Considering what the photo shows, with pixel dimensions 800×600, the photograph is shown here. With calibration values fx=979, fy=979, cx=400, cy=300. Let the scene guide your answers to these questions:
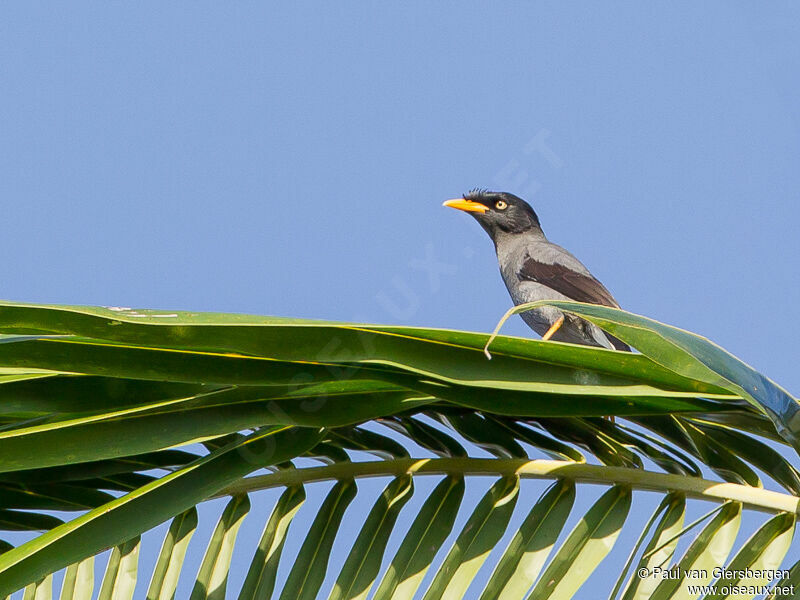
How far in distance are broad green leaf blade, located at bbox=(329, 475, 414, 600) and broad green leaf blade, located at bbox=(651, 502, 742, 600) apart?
492 mm

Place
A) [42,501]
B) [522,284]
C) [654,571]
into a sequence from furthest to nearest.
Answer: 1. [522,284]
2. [42,501]
3. [654,571]

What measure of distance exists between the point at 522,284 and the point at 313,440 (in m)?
4.07

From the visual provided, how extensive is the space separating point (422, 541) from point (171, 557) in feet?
1.75

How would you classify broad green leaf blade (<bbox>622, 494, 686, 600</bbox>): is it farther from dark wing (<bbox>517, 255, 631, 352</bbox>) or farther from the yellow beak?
the yellow beak

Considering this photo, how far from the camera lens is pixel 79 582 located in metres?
2.00

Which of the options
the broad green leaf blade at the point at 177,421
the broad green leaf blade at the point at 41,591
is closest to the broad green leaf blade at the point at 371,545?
the broad green leaf blade at the point at 177,421

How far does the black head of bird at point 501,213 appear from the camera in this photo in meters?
6.59

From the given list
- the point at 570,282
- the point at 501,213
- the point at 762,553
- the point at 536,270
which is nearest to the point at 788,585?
the point at 762,553

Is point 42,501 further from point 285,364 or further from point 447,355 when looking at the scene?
point 447,355

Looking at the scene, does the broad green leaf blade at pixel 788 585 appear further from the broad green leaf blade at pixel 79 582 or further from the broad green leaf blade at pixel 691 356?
the broad green leaf blade at pixel 79 582

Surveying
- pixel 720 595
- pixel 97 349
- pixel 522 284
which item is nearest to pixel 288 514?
pixel 97 349

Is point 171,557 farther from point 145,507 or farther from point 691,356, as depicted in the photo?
point 691,356

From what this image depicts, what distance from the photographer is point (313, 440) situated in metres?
1.69

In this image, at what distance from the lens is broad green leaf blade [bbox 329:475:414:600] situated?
1.69 m
